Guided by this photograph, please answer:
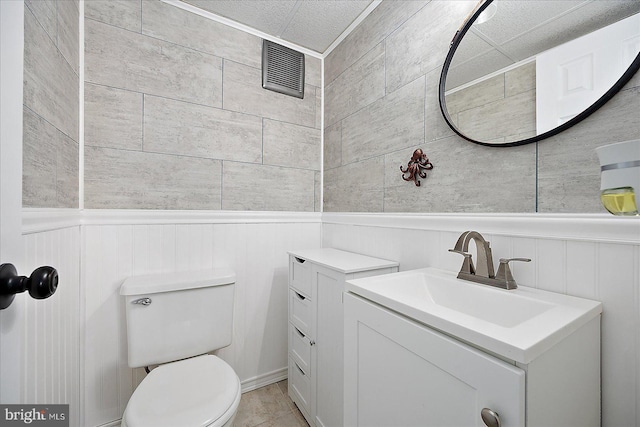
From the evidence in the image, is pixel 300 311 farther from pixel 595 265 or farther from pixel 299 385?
pixel 595 265

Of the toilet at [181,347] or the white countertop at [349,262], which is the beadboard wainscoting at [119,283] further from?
the white countertop at [349,262]

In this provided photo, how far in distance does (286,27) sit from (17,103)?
1.58 meters

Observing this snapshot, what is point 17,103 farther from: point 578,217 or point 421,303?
point 578,217

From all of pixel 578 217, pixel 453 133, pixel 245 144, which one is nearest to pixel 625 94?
pixel 578 217

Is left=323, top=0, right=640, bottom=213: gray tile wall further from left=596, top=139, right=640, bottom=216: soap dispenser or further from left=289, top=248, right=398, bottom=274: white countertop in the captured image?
left=289, top=248, right=398, bottom=274: white countertop

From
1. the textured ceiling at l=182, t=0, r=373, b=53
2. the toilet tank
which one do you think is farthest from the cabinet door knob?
the textured ceiling at l=182, t=0, r=373, b=53

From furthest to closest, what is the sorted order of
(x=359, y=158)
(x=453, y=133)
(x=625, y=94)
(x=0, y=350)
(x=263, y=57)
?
(x=263, y=57) → (x=359, y=158) → (x=453, y=133) → (x=625, y=94) → (x=0, y=350)

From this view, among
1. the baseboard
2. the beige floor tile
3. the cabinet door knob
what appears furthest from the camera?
the baseboard

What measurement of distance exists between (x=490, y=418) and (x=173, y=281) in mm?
1313

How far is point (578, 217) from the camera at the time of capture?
769 mm

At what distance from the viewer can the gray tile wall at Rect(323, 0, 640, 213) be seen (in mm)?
780

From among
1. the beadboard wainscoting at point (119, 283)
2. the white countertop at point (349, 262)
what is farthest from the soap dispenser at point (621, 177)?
the beadboard wainscoting at point (119, 283)

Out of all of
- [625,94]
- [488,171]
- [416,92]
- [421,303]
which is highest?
[416,92]

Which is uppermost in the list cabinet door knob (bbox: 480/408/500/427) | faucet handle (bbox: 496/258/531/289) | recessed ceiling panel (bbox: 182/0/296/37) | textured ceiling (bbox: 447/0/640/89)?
recessed ceiling panel (bbox: 182/0/296/37)
